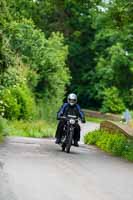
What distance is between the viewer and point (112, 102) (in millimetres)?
68250

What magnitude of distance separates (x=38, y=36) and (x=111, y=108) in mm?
24683

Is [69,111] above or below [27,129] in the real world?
above

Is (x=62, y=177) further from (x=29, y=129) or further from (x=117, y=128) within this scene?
(x=29, y=129)

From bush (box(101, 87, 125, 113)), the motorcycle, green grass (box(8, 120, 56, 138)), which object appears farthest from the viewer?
bush (box(101, 87, 125, 113))

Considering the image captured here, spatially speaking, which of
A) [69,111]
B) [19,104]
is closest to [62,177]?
[69,111]

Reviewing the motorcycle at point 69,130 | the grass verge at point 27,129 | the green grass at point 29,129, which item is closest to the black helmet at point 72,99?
the motorcycle at point 69,130

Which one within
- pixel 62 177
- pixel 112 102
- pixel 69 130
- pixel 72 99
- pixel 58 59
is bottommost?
pixel 62 177

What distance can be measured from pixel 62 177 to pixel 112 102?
182 ft

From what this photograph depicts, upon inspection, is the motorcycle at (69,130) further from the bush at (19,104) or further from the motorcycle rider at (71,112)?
the bush at (19,104)

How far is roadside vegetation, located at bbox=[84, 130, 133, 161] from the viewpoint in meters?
19.7

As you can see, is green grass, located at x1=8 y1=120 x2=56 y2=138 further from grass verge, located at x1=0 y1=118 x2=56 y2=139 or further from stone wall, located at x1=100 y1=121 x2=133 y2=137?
stone wall, located at x1=100 y1=121 x2=133 y2=137

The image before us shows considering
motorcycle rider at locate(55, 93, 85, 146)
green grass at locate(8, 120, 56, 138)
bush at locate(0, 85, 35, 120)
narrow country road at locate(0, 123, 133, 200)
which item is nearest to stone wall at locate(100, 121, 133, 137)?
motorcycle rider at locate(55, 93, 85, 146)

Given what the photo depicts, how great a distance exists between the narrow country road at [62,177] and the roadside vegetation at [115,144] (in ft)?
3.72

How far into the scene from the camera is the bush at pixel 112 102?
67375 millimetres
